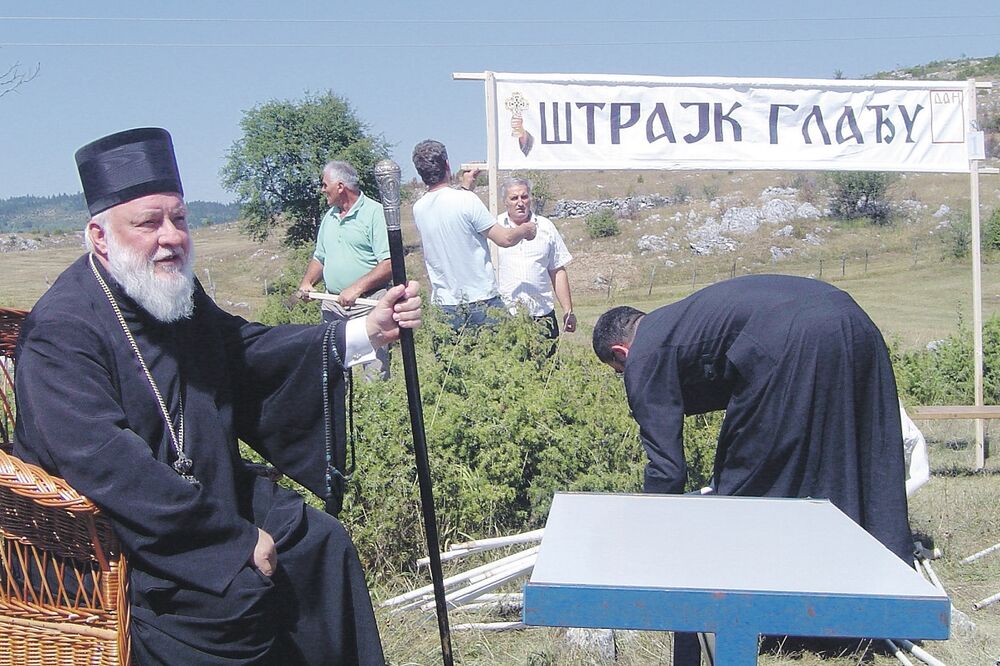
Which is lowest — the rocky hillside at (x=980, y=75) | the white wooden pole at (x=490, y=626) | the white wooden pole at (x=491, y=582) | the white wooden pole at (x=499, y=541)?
the white wooden pole at (x=490, y=626)

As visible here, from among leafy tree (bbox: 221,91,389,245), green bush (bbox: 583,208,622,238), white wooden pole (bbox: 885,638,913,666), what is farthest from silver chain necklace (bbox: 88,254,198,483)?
green bush (bbox: 583,208,622,238)

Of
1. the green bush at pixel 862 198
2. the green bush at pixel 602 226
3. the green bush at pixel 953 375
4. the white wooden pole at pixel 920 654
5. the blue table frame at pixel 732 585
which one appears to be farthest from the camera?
the green bush at pixel 862 198

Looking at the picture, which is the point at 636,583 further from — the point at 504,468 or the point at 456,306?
the point at 456,306

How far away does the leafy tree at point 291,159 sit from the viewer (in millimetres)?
24516

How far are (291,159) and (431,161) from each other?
1917 cm

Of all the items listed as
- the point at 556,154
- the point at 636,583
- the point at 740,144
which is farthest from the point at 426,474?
the point at 740,144

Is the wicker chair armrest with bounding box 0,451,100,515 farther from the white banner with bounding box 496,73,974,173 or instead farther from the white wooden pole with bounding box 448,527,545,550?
the white banner with bounding box 496,73,974,173

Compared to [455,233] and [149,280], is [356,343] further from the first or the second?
[455,233]

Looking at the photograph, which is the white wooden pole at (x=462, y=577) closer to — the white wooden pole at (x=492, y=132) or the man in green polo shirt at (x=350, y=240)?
the man in green polo shirt at (x=350, y=240)

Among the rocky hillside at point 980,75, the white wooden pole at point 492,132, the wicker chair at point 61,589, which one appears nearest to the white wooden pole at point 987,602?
the wicker chair at point 61,589

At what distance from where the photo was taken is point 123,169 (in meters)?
3.01

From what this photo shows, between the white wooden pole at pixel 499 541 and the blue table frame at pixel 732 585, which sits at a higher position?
the blue table frame at pixel 732 585

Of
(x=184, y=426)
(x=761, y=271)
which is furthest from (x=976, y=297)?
(x=761, y=271)

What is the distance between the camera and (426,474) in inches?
132
